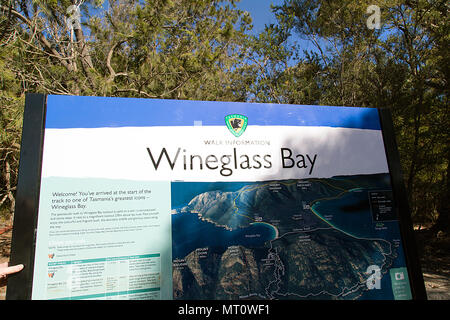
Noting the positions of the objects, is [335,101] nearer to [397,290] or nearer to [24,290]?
[397,290]

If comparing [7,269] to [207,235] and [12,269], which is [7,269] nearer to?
[12,269]

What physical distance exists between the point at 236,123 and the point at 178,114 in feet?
1.11

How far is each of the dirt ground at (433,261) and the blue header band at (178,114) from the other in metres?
3.08

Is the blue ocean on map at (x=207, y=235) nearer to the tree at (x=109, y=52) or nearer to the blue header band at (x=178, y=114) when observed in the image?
the blue header band at (x=178, y=114)

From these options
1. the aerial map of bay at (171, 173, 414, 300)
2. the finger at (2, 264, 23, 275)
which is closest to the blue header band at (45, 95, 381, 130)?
the aerial map of bay at (171, 173, 414, 300)

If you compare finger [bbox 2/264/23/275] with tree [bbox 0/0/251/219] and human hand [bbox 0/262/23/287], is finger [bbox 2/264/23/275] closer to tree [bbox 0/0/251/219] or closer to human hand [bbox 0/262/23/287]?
human hand [bbox 0/262/23/287]

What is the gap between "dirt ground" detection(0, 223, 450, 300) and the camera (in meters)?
3.74

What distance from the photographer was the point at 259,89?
Answer: 26.7ft

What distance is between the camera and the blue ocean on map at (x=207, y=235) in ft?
4.50

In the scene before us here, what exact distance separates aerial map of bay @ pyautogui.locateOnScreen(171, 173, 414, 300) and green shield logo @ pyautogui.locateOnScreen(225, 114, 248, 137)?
305 mm

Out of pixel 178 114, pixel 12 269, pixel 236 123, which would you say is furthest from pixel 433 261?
pixel 12 269

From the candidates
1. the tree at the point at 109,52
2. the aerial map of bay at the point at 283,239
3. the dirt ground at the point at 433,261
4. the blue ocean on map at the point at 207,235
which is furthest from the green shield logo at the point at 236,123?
the dirt ground at the point at 433,261

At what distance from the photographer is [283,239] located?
149 cm
